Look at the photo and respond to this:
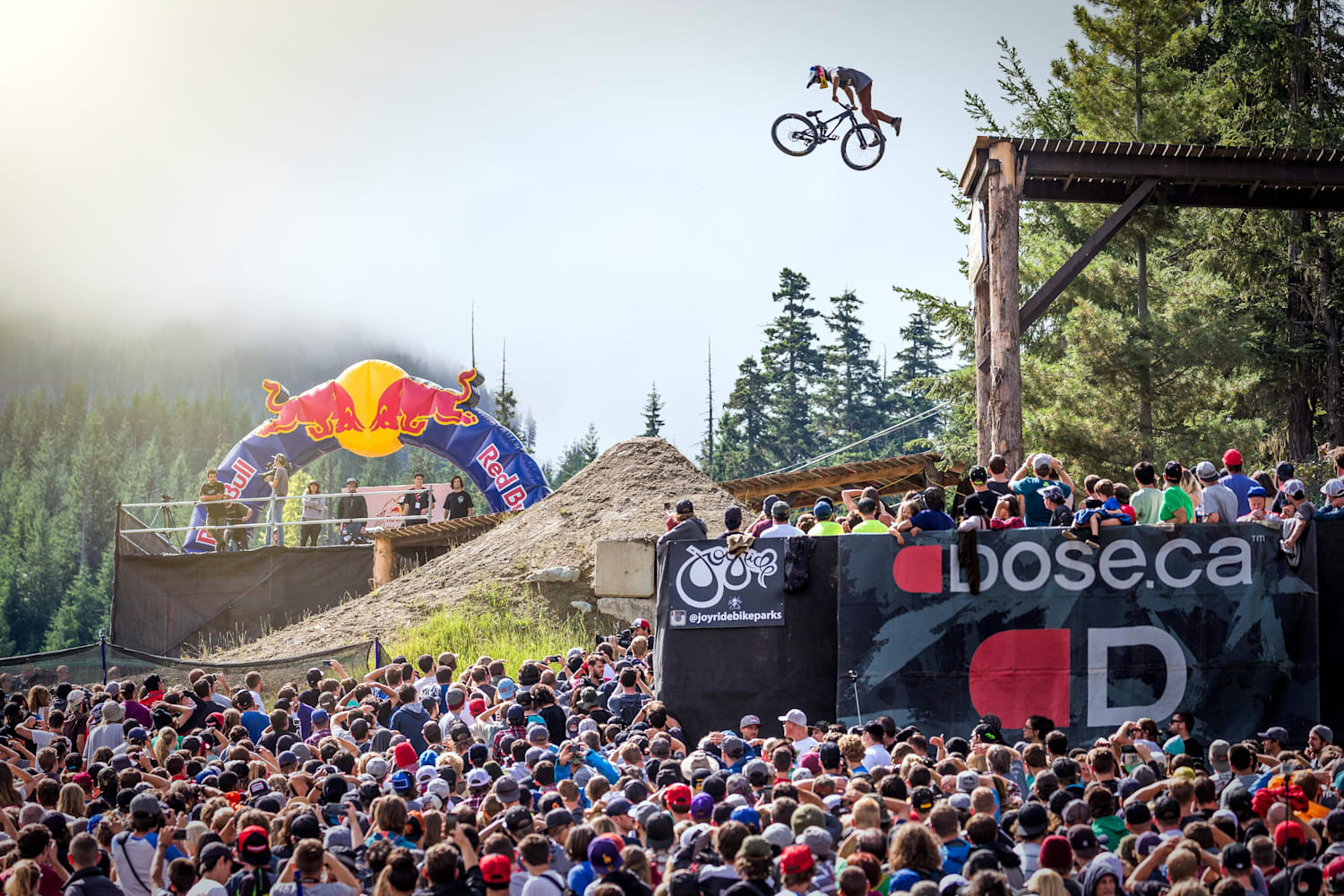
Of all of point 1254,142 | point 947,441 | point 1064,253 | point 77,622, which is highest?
point 1254,142

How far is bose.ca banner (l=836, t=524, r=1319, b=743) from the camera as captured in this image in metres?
11.4

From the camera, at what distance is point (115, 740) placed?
12.1m

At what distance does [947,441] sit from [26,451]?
119621 mm

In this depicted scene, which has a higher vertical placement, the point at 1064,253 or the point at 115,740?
the point at 1064,253

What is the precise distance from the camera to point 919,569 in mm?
11586

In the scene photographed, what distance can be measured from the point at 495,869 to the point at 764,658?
5.41 metres

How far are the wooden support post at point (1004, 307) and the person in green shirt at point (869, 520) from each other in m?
4.01

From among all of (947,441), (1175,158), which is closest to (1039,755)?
(1175,158)

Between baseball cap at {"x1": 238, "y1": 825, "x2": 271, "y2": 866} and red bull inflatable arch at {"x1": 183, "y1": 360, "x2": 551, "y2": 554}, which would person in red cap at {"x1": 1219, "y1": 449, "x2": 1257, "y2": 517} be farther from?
red bull inflatable arch at {"x1": 183, "y1": 360, "x2": 551, "y2": 554}

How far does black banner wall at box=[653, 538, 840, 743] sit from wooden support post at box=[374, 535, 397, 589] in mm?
13374

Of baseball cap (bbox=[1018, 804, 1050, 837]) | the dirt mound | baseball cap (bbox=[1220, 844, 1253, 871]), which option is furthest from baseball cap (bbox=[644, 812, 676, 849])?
the dirt mound

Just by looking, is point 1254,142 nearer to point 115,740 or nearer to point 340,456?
point 115,740

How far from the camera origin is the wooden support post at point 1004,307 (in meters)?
15.6

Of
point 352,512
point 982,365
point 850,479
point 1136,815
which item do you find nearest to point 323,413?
point 352,512
